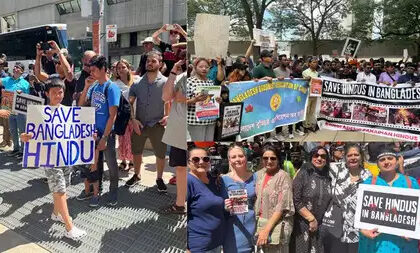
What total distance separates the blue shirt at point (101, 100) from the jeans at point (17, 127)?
1.29ft

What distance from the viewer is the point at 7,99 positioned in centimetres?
244

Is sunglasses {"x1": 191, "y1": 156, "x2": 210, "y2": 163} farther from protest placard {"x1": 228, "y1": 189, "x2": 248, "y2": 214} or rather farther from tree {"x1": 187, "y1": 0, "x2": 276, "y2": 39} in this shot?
tree {"x1": 187, "y1": 0, "x2": 276, "y2": 39}

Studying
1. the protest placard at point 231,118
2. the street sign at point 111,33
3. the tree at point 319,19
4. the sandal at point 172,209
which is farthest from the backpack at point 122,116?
the tree at point 319,19

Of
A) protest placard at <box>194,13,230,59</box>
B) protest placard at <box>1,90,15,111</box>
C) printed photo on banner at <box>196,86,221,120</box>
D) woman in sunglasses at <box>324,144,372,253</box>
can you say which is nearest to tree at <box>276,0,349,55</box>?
protest placard at <box>194,13,230,59</box>

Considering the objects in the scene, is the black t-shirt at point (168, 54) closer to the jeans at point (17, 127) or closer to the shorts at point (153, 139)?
the shorts at point (153, 139)

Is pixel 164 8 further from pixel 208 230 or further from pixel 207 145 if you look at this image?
pixel 208 230

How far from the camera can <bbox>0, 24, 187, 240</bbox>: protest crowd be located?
76.0 inches

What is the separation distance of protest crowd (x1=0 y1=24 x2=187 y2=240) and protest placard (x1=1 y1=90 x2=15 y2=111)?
0.14 ft

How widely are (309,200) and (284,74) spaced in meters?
0.57

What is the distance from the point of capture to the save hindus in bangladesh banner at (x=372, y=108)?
138 centimetres

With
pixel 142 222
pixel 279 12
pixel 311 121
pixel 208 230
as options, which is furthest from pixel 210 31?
pixel 142 222

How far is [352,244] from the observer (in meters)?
1.69

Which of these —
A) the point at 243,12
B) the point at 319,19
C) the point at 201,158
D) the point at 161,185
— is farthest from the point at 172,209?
the point at 319,19

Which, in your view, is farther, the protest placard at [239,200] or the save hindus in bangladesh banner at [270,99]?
the protest placard at [239,200]
